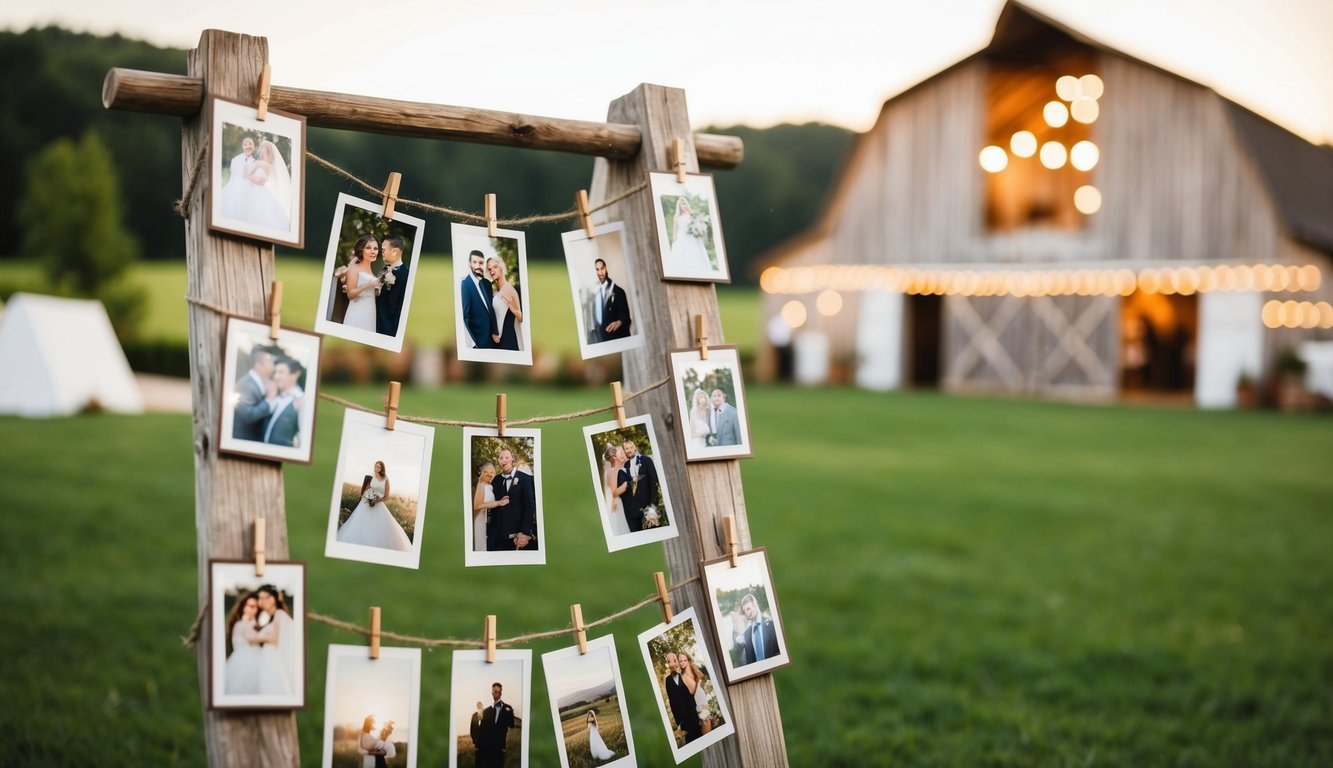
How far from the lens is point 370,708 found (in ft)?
5.71

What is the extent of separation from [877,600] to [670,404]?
3.87m

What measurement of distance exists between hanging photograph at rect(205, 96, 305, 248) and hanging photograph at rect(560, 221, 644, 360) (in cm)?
55

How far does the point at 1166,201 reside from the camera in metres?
18.5

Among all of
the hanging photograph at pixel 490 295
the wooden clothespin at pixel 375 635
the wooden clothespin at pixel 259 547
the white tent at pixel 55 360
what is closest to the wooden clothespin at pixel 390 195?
the hanging photograph at pixel 490 295

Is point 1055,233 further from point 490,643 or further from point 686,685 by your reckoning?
point 490,643

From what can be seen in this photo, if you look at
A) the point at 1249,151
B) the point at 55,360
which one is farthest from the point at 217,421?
the point at 1249,151

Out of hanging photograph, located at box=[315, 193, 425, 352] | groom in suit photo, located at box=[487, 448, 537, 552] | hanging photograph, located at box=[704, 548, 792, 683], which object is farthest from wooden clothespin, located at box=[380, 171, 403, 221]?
hanging photograph, located at box=[704, 548, 792, 683]

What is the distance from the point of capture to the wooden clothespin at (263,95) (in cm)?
173

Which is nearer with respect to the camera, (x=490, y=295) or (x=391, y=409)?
(x=391, y=409)

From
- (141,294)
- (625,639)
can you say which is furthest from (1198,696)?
(141,294)

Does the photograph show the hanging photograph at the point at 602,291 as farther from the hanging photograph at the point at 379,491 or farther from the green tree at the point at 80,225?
the green tree at the point at 80,225

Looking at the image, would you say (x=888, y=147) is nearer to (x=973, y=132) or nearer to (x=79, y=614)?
(x=973, y=132)

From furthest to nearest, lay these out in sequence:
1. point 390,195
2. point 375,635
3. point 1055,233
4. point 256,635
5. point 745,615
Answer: point 1055,233 → point 745,615 → point 390,195 → point 375,635 → point 256,635

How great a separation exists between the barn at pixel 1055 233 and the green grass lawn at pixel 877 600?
804 cm
